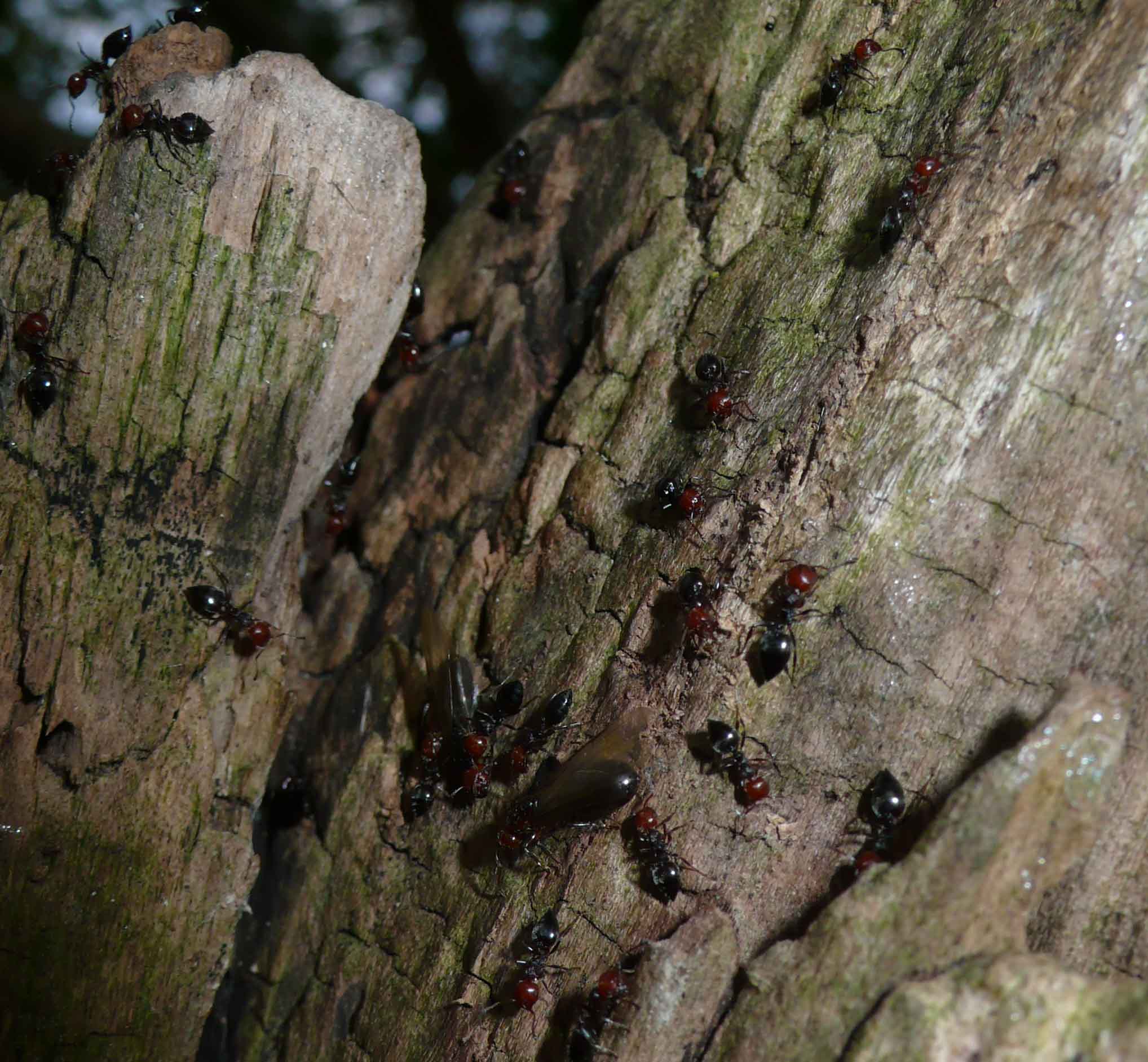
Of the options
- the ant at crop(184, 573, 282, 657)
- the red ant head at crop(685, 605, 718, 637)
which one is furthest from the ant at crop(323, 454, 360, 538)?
the red ant head at crop(685, 605, 718, 637)

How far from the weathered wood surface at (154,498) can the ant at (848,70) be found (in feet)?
5.93

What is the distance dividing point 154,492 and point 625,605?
2.00 m

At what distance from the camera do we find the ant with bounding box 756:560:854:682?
2.92 meters

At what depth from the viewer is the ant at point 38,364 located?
3.49 metres

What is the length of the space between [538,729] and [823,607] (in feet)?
4.07

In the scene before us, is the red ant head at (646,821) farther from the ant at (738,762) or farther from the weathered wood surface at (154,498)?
the weathered wood surface at (154,498)

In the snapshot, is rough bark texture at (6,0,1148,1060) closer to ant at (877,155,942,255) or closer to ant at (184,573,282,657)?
ant at (877,155,942,255)

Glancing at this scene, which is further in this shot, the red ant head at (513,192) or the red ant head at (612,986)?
the red ant head at (513,192)

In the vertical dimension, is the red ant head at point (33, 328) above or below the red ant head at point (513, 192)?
below

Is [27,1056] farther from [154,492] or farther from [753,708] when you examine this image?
[753,708]

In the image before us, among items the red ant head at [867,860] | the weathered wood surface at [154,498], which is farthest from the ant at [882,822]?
the weathered wood surface at [154,498]

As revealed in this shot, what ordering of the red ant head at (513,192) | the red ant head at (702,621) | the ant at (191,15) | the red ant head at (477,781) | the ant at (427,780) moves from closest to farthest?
1. the red ant head at (702,621)
2. the red ant head at (477,781)
3. the ant at (427,780)
4. the ant at (191,15)
5. the red ant head at (513,192)

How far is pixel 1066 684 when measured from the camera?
2.79 m

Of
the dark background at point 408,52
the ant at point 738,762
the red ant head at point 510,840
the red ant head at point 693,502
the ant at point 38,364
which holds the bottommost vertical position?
the red ant head at point 510,840
